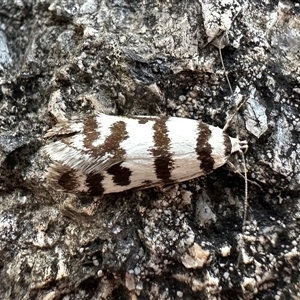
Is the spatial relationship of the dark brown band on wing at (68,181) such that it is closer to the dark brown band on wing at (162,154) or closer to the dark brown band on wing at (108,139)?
the dark brown band on wing at (108,139)

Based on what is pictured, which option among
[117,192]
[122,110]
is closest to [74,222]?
[117,192]

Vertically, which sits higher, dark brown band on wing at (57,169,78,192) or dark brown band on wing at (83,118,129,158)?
dark brown band on wing at (83,118,129,158)

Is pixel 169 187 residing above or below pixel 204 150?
below

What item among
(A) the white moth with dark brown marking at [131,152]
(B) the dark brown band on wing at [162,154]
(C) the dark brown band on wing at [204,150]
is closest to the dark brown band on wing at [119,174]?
(A) the white moth with dark brown marking at [131,152]

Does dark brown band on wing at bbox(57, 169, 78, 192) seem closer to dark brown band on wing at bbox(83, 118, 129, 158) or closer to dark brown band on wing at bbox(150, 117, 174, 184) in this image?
dark brown band on wing at bbox(83, 118, 129, 158)

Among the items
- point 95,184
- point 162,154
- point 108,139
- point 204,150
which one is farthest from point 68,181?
point 204,150

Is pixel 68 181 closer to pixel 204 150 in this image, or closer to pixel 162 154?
pixel 162 154

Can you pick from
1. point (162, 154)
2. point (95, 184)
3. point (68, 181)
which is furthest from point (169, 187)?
point (68, 181)

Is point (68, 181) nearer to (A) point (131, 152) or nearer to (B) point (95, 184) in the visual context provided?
(B) point (95, 184)

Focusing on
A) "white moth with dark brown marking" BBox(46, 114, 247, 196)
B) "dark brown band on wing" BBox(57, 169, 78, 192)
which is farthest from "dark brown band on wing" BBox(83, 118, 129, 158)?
"dark brown band on wing" BBox(57, 169, 78, 192)
